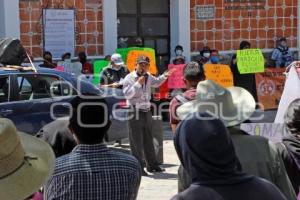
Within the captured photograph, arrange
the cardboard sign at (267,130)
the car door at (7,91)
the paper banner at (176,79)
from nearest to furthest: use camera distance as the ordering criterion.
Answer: the cardboard sign at (267,130), the car door at (7,91), the paper banner at (176,79)

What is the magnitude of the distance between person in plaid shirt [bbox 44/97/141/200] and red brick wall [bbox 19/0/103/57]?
38.3ft

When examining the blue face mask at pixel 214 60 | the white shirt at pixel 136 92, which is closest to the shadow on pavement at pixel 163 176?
the white shirt at pixel 136 92

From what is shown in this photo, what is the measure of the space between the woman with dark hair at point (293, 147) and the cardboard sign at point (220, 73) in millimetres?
10142

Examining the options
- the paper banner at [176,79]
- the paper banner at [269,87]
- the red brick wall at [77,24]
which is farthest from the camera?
the paper banner at [269,87]

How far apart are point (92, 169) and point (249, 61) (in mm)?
11591

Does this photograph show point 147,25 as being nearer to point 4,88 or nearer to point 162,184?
point 4,88

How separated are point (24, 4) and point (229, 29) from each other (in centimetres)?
547

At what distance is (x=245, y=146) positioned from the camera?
3758mm

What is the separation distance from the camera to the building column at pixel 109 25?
51.8 ft

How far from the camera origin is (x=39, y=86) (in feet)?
32.0

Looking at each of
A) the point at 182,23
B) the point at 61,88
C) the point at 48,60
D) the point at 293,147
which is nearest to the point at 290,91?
the point at 293,147

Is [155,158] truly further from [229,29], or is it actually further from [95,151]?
[229,29]

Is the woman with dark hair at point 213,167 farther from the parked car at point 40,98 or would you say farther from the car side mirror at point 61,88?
the car side mirror at point 61,88

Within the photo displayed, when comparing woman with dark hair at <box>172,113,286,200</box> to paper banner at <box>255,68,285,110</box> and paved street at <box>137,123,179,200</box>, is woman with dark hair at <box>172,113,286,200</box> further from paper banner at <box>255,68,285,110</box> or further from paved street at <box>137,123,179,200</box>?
paper banner at <box>255,68,285,110</box>
